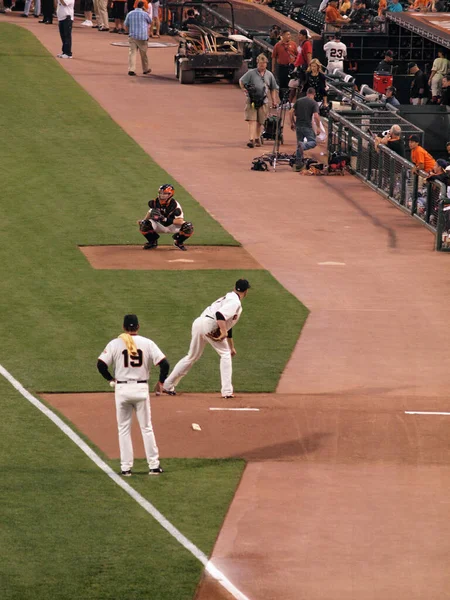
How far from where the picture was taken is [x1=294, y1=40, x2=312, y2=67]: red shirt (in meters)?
39.2

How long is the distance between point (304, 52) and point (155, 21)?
39.1 feet

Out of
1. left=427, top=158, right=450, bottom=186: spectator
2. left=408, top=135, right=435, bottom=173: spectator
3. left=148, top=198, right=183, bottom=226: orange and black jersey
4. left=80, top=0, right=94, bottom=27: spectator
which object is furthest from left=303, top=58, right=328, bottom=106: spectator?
left=80, top=0, right=94, bottom=27: spectator

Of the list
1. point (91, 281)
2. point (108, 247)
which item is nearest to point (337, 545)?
point (91, 281)

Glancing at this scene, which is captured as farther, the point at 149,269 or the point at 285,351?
the point at 149,269

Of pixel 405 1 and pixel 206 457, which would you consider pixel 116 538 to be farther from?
pixel 405 1

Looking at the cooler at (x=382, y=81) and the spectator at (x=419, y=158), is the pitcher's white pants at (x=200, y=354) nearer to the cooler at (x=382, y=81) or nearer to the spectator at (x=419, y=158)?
the spectator at (x=419, y=158)

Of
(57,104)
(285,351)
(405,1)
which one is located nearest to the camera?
(285,351)

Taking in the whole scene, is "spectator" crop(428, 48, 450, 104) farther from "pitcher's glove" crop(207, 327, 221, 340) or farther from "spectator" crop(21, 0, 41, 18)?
"pitcher's glove" crop(207, 327, 221, 340)

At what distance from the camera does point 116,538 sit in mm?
14367

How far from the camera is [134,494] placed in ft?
51.0

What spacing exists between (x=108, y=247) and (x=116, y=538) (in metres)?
13.6

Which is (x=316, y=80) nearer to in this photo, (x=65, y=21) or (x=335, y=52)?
(x=335, y=52)

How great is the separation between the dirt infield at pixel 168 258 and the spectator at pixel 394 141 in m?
5.87

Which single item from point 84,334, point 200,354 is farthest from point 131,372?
point 84,334
